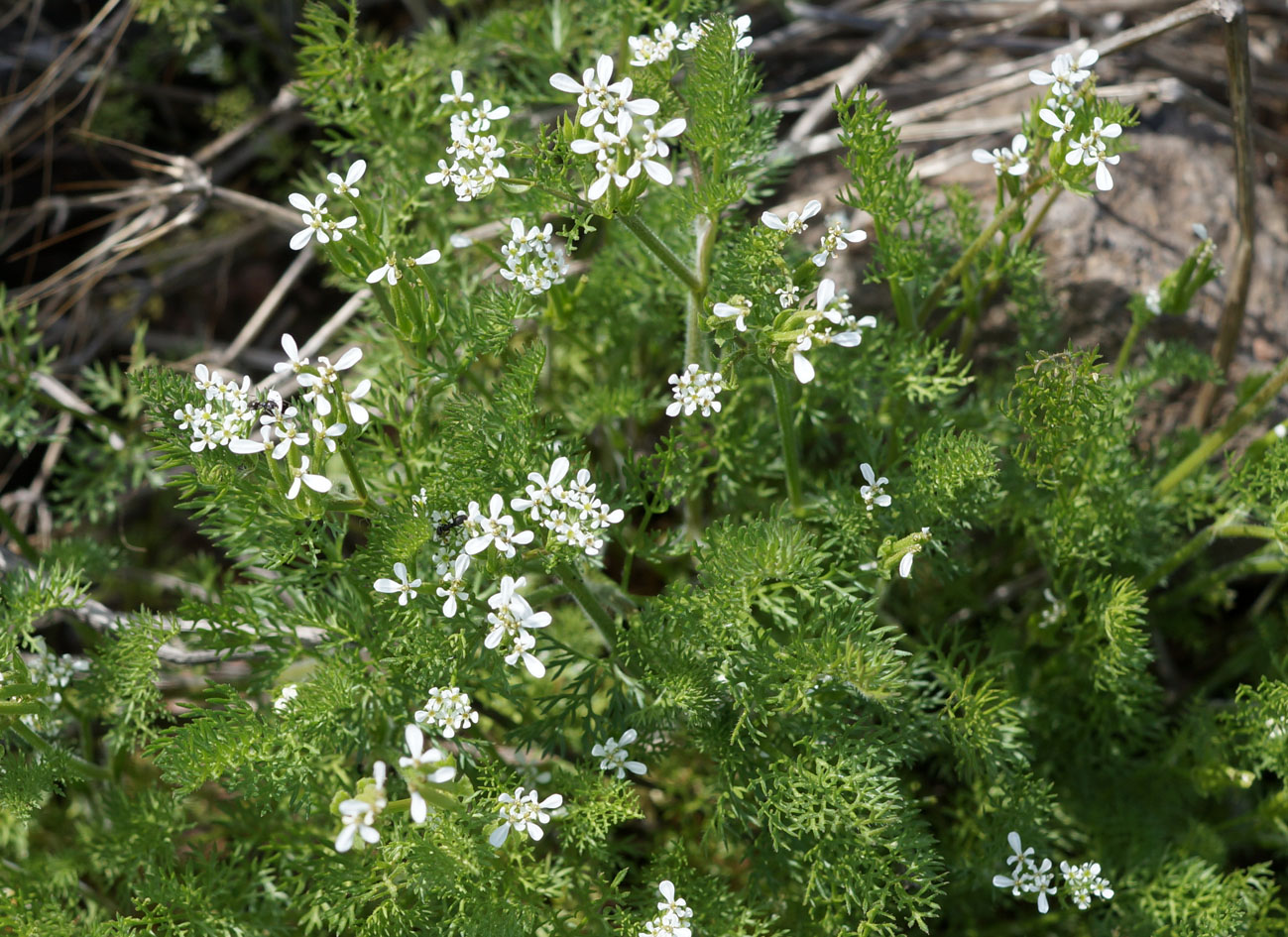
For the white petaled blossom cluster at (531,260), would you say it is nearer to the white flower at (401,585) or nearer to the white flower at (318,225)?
the white flower at (318,225)

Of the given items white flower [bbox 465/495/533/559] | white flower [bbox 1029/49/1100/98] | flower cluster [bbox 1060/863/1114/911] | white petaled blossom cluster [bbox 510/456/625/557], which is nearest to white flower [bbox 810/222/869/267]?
white flower [bbox 1029/49/1100/98]

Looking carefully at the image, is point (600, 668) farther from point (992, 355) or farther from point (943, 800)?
point (992, 355)

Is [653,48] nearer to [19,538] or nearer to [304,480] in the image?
[304,480]

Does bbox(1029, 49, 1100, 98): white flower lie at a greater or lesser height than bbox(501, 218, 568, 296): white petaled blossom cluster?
greater

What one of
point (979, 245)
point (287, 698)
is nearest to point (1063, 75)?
point (979, 245)

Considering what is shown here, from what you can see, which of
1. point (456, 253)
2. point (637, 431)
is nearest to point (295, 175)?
point (456, 253)

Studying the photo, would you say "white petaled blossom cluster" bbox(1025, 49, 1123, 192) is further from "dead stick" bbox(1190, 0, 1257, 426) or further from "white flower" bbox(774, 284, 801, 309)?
"dead stick" bbox(1190, 0, 1257, 426)
